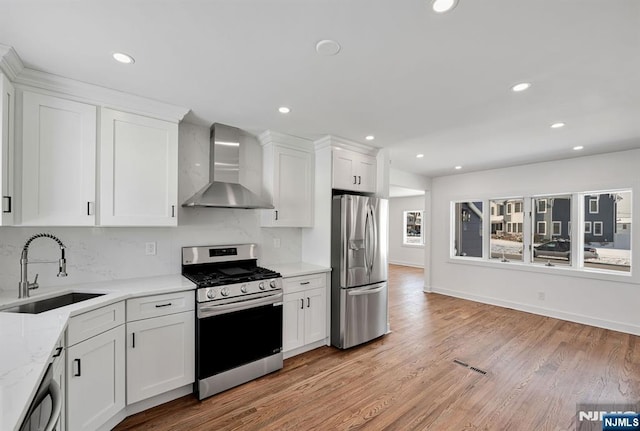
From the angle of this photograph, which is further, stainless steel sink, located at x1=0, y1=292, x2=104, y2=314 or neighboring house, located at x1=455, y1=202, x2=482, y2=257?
neighboring house, located at x1=455, y1=202, x2=482, y2=257

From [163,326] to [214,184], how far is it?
1.31 m

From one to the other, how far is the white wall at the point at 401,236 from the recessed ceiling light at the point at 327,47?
7.94m

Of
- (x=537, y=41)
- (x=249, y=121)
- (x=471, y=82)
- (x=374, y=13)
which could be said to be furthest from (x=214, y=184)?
(x=537, y=41)

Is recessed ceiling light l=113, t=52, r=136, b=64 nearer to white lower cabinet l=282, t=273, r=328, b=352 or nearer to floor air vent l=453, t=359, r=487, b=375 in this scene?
white lower cabinet l=282, t=273, r=328, b=352

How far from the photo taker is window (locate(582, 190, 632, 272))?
12.4 feet

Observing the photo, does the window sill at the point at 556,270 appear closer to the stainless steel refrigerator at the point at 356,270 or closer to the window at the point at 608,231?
the window at the point at 608,231

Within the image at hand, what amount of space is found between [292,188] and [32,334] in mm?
2435

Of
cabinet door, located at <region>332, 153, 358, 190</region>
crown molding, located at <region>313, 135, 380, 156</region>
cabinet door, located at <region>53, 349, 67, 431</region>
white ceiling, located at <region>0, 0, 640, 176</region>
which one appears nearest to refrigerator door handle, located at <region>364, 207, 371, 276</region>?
cabinet door, located at <region>332, 153, 358, 190</region>

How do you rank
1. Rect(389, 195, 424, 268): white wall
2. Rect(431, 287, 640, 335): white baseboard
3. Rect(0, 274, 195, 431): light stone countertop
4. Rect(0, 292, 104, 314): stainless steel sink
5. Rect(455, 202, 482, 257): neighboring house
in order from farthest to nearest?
Rect(389, 195, 424, 268): white wall
Rect(455, 202, 482, 257): neighboring house
Rect(431, 287, 640, 335): white baseboard
Rect(0, 292, 104, 314): stainless steel sink
Rect(0, 274, 195, 431): light stone countertop

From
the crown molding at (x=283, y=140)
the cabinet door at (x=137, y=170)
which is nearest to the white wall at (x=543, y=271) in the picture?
the crown molding at (x=283, y=140)

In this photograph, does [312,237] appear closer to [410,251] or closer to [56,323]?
[56,323]

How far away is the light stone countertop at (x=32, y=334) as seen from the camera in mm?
790

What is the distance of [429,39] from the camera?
1.51 meters

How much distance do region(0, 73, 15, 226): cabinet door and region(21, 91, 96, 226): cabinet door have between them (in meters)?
0.08
